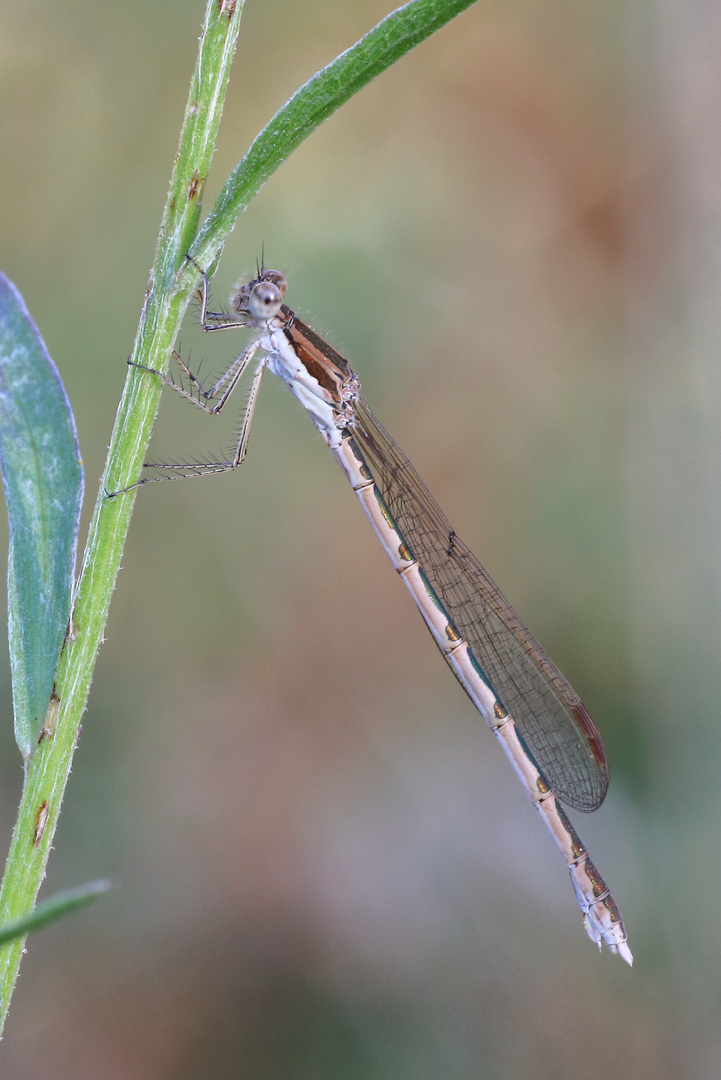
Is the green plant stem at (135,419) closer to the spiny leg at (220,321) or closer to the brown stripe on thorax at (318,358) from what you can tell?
the spiny leg at (220,321)

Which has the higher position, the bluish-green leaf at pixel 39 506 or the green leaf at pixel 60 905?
the bluish-green leaf at pixel 39 506

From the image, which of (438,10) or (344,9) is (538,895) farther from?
(344,9)

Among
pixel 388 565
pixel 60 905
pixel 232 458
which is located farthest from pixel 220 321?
pixel 60 905

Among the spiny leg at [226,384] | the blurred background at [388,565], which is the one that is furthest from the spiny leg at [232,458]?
the blurred background at [388,565]

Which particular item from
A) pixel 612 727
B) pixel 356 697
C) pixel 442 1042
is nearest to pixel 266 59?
pixel 356 697

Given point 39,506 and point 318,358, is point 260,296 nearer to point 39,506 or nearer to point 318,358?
point 318,358

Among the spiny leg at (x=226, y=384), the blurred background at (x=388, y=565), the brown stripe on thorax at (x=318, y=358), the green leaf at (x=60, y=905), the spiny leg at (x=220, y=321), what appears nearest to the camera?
the green leaf at (x=60, y=905)
